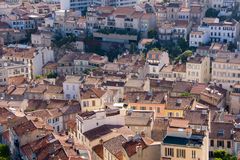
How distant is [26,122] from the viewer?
45.7m

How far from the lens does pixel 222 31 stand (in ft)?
264

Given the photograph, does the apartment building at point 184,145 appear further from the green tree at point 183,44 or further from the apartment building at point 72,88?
the green tree at point 183,44

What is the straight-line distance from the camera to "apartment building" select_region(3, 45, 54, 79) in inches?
2867

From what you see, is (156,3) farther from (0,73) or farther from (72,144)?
(72,144)

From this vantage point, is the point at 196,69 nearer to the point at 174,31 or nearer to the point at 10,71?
the point at 174,31

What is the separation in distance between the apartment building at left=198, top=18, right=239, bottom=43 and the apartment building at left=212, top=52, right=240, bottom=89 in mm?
13790

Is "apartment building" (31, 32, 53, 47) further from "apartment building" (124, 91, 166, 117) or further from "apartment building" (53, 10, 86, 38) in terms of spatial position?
"apartment building" (124, 91, 166, 117)

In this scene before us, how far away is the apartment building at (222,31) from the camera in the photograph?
263 feet

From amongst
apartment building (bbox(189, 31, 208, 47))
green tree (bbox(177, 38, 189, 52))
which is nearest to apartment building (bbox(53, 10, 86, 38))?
green tree (bbox(177, 38, 189, 52))

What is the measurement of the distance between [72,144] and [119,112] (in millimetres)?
4940

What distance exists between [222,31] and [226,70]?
16.0 metres

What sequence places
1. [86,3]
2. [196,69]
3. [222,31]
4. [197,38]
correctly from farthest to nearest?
[86,3] < [222,31] < [197,38] < [196,69]

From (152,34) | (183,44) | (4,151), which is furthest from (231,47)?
(4,151)

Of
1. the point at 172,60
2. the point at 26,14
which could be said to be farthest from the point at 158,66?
the point at 26,14
